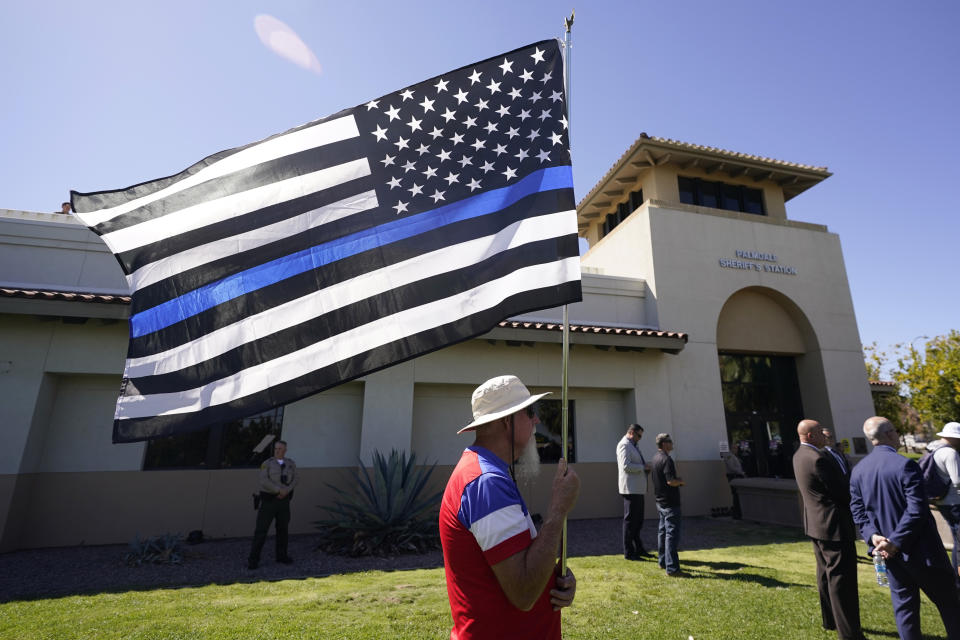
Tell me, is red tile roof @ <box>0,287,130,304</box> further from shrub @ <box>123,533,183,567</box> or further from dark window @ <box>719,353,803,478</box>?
dark window @ <box>719,353,803,478</box>

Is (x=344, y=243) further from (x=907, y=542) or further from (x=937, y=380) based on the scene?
(x=937, y=380)

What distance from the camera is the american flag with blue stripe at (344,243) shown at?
2.75m

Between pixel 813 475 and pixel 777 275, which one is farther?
pixel 777 275

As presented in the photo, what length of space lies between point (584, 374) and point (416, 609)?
304 inches

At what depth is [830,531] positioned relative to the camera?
4.41 m

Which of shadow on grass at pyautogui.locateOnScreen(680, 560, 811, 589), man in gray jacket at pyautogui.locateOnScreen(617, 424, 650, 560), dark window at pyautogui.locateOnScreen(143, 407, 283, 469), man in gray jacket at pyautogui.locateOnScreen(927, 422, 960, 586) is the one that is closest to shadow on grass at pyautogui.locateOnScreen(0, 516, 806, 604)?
shadow on grass at pyautogui.locateOnScreen(680, 560, 811, 589)

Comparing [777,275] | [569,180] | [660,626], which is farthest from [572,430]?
[569,180]

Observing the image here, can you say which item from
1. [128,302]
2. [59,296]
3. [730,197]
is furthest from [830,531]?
[730,197]

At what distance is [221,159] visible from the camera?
322cm

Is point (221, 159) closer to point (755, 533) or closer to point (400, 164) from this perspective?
point (400, 164)

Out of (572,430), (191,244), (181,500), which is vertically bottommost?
(181,500)

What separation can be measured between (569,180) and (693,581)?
5905 mm

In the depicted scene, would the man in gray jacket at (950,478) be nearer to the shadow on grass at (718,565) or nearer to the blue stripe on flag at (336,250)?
the shadow on grass at (718,565)

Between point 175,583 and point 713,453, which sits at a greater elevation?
point 713,453
